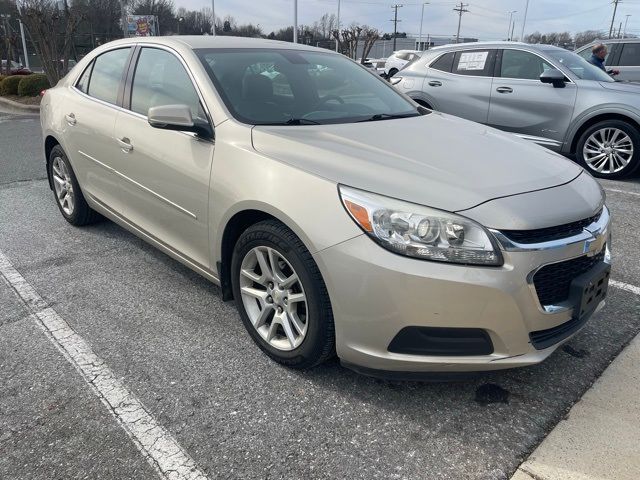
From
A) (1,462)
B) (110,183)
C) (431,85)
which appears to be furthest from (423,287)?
(431,85)

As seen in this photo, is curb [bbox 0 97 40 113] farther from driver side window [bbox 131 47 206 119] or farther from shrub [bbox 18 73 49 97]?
driver side window [bbox 131 47 206 119]

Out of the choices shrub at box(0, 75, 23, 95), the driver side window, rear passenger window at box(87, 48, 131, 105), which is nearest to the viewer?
the driver side window

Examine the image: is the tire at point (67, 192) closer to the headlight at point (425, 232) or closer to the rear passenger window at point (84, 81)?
the rear passenger window at point (84, 81)

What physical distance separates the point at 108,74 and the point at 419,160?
8.99ft

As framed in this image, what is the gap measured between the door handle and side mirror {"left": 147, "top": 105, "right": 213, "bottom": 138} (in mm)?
616

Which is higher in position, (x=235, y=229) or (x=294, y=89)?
(x=294, y=89)

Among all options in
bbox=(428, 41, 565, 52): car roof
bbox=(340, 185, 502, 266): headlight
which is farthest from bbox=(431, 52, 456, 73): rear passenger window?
bbox=(340, 185, 502, 266): headlight

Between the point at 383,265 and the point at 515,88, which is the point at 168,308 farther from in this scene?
the point at 515,88

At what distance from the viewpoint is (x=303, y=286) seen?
2328mm

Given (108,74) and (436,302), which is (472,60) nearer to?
(108,74)

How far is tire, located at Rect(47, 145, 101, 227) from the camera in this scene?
440 cm

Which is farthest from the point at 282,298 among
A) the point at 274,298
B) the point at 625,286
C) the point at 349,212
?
the point at 625,286

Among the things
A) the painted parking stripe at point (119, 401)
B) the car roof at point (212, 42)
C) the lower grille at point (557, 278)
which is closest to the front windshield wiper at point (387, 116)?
the car roof at point (212, 42)

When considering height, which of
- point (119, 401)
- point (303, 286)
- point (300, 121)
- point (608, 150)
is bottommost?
point (119, 401)
